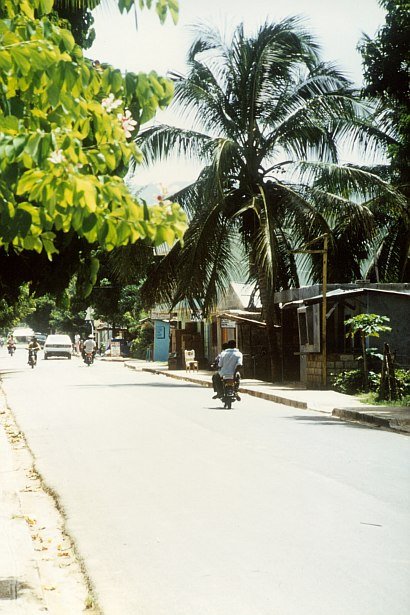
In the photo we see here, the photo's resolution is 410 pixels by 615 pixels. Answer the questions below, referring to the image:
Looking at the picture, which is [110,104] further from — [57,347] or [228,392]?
[57,347]

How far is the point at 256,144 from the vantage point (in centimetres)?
2927

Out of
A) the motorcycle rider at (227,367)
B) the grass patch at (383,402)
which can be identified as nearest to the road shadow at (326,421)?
the grass patch at (383,402)

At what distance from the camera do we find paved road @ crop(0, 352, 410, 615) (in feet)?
18.0

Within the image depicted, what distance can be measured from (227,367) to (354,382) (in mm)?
4653

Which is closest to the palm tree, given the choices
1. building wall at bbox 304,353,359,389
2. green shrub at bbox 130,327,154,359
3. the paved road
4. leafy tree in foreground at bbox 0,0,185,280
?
building wall at bbox 304,353,359,389

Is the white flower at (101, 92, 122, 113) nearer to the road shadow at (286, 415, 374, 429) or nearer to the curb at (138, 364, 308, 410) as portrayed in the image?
the road shadow at (286, 415, 374, 429)

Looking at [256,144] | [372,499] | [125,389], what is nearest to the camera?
[372,499]

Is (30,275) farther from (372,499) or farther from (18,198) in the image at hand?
(372,499)

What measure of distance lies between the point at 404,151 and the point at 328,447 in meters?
12.7

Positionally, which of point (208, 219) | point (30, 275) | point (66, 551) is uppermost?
point (208, 219)

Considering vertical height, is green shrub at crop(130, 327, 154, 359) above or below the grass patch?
above

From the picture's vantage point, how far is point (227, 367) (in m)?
20.6

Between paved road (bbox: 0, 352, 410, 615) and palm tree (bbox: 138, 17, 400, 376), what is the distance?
12648mm

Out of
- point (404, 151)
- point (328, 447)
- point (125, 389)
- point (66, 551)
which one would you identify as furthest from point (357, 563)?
point (125, 389)
